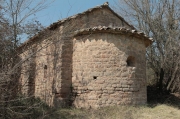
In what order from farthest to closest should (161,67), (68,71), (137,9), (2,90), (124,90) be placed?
1. (137,9)
2. (161,67)
3. (68,71)
4. (124,90)
5. (2,90)

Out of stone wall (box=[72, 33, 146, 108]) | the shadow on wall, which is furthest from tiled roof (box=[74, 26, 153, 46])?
the shadow on wall

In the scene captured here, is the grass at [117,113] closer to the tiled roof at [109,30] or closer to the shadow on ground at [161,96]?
the tiled roof at [109,30]

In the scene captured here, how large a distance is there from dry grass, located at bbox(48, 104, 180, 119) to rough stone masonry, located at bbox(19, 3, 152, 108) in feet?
1.26

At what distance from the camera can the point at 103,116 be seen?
7301mm

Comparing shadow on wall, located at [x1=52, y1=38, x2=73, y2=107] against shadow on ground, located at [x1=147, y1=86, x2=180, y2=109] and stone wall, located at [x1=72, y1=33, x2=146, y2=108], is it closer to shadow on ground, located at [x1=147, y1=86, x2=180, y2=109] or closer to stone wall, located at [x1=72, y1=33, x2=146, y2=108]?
stone wall, located at [x1=72, y1=33, x2=146, y2=108]

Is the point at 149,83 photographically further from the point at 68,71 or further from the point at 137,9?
the point at 68,71

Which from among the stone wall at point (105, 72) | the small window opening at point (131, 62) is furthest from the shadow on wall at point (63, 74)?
the small window opening at point (131, 62)

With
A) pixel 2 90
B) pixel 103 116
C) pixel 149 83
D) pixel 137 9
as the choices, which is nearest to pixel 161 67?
pixel 149 83

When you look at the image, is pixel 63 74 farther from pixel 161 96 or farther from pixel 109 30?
pixel 161 96

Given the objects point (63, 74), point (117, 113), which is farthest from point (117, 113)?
point (63, 74)

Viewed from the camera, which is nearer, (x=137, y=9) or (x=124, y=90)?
(x=124, y=90)

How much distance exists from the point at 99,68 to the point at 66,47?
5.78ft

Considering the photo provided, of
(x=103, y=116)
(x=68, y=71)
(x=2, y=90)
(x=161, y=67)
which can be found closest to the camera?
(x=2, y=90)

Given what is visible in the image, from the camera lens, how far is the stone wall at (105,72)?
27.1 ft
